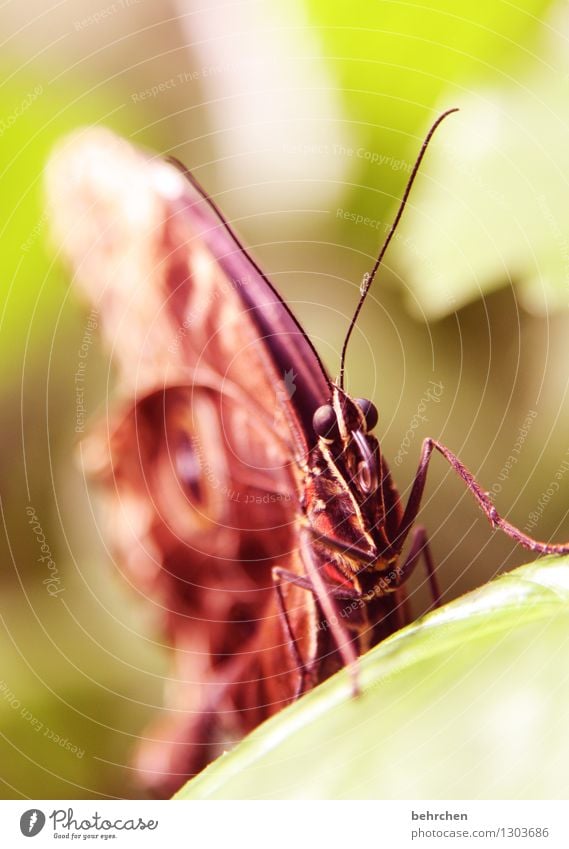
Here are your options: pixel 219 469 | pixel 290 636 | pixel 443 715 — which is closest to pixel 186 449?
pixel 219 469

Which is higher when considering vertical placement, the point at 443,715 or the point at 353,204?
the point at 353,204

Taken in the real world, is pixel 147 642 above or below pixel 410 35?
below

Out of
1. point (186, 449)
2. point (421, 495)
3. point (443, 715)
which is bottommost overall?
point (443, 715)

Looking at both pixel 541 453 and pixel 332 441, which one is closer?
pixel 332 441

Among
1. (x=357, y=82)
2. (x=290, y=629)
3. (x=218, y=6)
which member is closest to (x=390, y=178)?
(x=357, y=82)

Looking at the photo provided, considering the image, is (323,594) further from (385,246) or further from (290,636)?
(385,246)

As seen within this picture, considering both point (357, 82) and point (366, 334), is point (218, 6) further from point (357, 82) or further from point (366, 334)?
point (366, 334)

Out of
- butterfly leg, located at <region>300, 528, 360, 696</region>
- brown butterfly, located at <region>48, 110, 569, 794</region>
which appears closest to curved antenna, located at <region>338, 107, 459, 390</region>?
brown butterfly, located at <region>48, 110, 569, 794</region>
